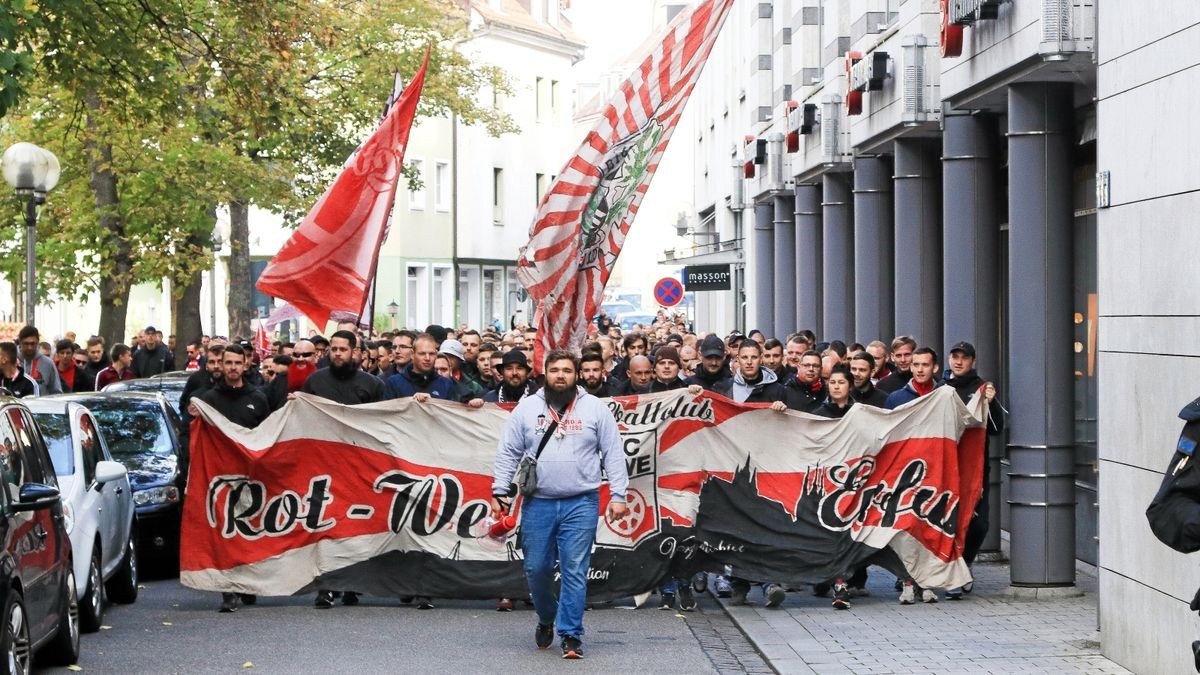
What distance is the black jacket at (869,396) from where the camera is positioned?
14.1 metres

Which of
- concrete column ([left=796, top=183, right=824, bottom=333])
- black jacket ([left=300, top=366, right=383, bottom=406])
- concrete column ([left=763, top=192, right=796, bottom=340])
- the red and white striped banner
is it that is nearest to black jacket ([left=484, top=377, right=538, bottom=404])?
the red and white striped banner

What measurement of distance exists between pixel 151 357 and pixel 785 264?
10297 mm

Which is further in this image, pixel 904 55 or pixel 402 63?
pixel 402 63

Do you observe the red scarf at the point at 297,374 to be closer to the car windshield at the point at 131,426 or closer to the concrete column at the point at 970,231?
the car windshield at the point at 131,426

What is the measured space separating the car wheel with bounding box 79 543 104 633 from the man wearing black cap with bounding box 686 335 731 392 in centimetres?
512

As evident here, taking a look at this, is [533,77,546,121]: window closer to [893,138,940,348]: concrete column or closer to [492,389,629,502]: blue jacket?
[893,138,940,348]: concrete column

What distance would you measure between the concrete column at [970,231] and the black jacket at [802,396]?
2473mm

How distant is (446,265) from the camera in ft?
224

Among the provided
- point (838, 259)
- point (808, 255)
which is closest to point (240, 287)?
point (808, 255)

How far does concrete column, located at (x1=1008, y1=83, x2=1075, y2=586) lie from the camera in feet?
43.4

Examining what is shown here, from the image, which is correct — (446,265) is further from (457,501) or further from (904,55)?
(457,501)

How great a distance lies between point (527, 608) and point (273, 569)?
1.78 meters

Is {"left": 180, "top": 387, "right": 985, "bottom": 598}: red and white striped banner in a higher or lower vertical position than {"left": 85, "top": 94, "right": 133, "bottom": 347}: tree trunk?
lower

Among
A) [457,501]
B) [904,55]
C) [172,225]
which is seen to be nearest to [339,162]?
[172,225]
